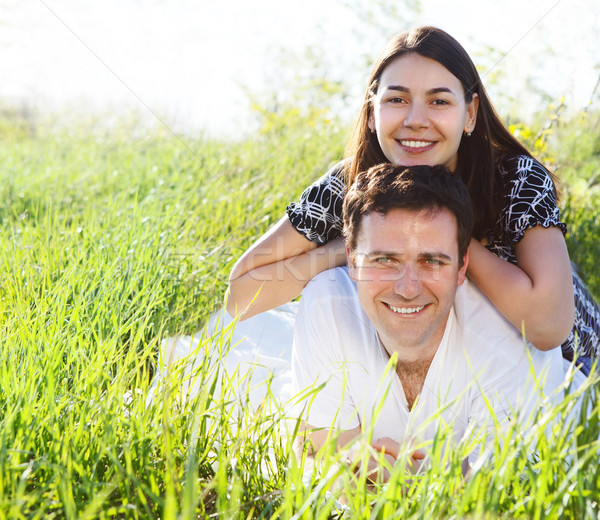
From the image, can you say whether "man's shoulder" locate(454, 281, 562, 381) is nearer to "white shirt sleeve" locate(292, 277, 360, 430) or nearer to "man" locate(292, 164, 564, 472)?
"man" locate(292, 164, 564, 472)

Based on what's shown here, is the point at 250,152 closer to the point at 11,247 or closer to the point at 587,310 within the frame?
the point at 11,247

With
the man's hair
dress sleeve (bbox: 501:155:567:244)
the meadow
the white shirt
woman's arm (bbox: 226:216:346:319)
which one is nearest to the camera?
the meadow

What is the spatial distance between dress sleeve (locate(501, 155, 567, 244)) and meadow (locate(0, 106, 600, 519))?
642 millimetres

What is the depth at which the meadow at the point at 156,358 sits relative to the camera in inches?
54.4

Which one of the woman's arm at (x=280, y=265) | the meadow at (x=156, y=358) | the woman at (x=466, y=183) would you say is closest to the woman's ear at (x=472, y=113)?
the woman at (x=466, y=183)


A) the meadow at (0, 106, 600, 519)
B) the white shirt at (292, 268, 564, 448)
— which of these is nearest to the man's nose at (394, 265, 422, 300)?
the white shirt at (292, 268, 564, 448)

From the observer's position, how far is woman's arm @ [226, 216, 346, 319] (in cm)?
268

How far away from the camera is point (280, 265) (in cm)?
270

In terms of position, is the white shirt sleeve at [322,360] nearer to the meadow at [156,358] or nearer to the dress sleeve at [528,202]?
the meadow at [156,358]

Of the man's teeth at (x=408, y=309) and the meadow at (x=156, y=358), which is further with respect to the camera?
the man's teeth at (x=408, y=309)

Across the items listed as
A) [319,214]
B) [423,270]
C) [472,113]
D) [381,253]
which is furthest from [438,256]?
[472,113]

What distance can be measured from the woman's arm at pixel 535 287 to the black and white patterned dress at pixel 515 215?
0.42 feet

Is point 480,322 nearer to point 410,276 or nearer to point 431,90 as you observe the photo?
point 410,276

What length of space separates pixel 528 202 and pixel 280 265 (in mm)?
1019
